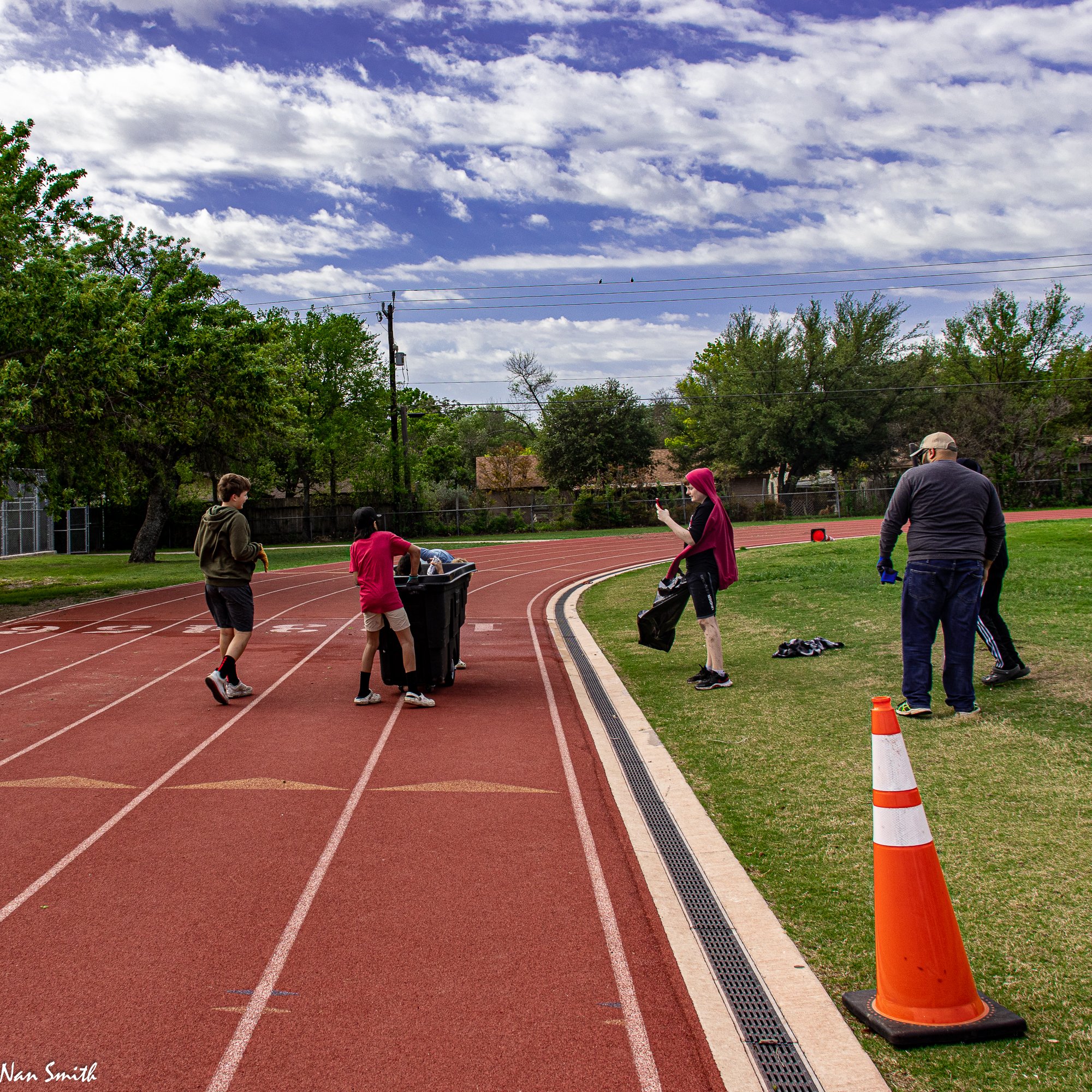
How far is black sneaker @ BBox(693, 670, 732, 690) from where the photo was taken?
7.99 metres

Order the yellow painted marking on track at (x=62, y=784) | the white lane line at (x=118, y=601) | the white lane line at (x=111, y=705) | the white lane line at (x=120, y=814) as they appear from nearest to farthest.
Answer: the white lane line at (x=120, y=814)
the yellow painted marking on track at (x=62, y=784)
the white lane line at (x=111, y=705)
the white lane line at (x=118, y=601)

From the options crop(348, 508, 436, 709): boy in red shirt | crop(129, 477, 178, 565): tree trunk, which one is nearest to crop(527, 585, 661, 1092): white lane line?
crop(348, 508, 436, 709): boy in red shirt

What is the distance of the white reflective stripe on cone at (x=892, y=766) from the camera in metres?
3.00

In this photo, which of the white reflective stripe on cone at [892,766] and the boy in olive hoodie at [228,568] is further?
the boy in olive hoodie at [228,568]

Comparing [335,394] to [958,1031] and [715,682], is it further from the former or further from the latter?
[958,1031]

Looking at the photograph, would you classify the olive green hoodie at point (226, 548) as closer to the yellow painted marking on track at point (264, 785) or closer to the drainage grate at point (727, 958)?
the yellow painted marking on track at point (264, 785)

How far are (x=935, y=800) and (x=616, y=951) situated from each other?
207 centimetres

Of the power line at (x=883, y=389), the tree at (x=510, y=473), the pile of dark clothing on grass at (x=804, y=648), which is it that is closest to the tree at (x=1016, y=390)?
the power line at (x=883, y=389)

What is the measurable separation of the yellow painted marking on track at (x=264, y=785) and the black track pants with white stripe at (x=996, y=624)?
4.61m

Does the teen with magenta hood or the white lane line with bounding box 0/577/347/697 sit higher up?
the teen with magenta hood

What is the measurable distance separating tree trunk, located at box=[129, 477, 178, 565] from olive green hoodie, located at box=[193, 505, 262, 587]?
23734mm

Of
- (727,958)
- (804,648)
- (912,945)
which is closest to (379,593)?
(804,648)

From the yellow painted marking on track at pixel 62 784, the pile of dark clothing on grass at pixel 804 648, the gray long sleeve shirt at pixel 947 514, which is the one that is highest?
the gray long sleeve shirt at pixel 947 514

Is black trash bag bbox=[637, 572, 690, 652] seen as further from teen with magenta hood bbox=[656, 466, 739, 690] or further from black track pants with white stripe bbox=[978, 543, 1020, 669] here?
black track pants with white stripe bbox=[978, 543, 1020, 669]
